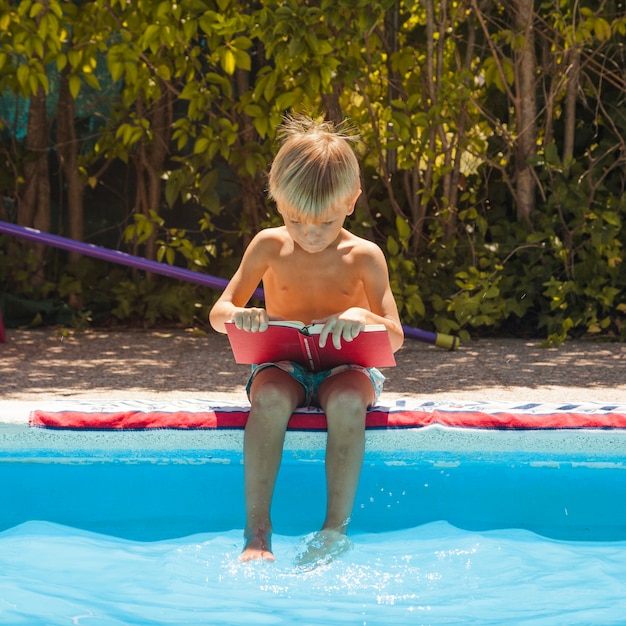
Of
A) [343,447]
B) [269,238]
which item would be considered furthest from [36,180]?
[343,447]

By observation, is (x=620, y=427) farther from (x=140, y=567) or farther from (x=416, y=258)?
(x=416, y=258)

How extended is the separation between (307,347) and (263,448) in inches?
11.4

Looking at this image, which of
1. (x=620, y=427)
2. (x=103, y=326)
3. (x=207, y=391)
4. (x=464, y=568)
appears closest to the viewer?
(x=464, y=568)

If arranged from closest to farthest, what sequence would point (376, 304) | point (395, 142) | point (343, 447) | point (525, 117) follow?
point (343, 447), point (376, 304), point (395, 142), point (525, 117)

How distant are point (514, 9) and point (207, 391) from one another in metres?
2.64

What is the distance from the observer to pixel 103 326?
581 centimetres

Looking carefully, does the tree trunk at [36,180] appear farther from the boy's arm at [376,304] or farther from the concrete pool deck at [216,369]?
the boy's arm at [376,304]

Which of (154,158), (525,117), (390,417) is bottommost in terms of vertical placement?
(390,417)

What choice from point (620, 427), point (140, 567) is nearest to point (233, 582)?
point (140, 567)

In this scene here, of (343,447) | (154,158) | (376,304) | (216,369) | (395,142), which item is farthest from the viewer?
(154,158)

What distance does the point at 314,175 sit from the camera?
8.66 feet

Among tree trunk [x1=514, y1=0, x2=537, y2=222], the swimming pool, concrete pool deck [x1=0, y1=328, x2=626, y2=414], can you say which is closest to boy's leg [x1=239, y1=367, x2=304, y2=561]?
the swimming pool

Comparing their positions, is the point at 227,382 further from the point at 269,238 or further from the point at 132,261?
the point at 269,238

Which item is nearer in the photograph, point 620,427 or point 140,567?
point 140,567
